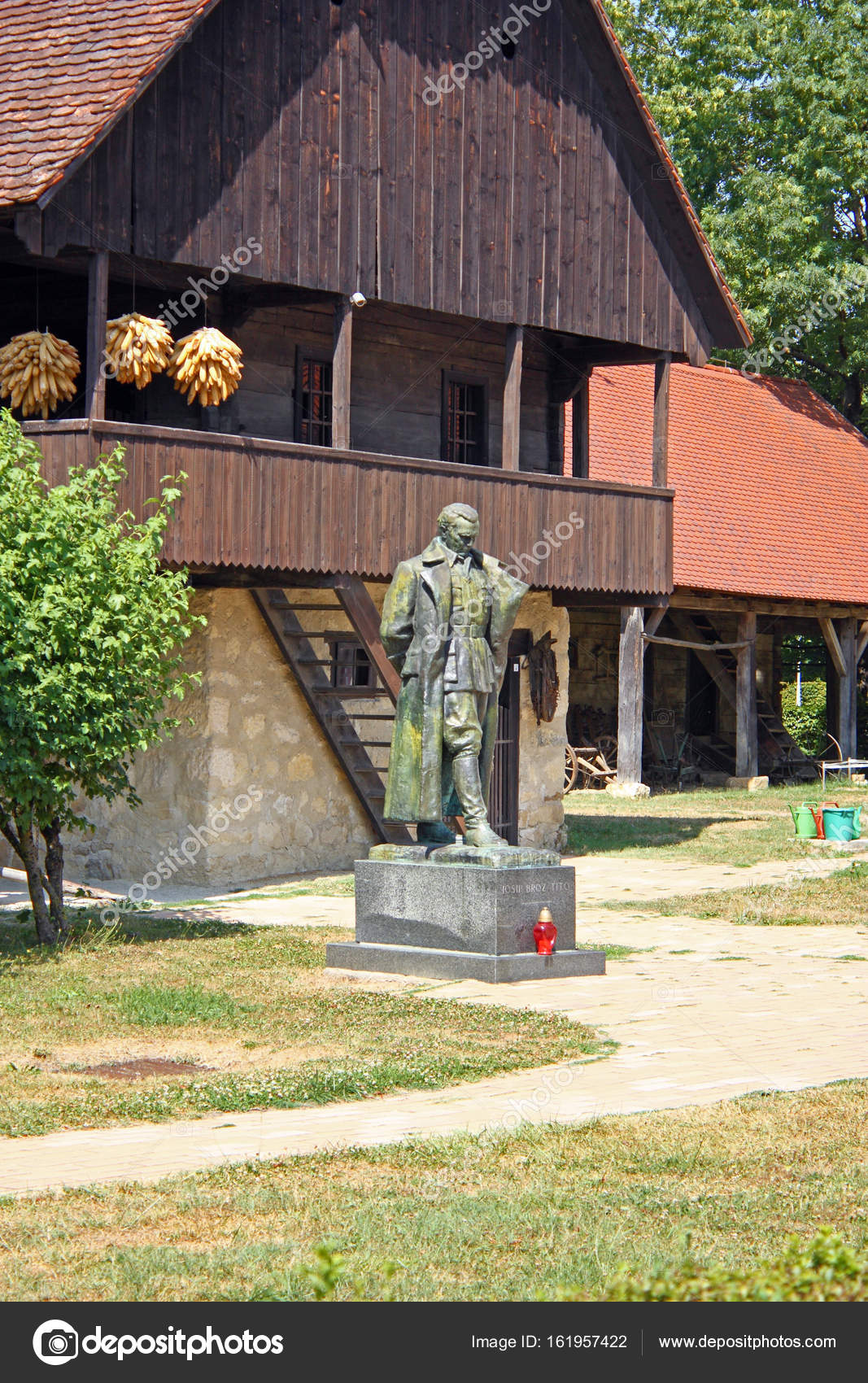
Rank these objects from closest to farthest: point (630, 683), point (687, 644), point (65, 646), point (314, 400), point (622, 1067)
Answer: point (622, 1067) → point (65, 646) → point (314, 400) → point (630, 683) → point (687, 644)

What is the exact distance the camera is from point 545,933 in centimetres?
1104

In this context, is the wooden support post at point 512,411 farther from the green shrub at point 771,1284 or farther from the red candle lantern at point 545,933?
the green shrub at point 771,1284

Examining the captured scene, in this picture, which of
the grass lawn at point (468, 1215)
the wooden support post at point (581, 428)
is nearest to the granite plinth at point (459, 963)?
the grass lawn at point (468, 1215)

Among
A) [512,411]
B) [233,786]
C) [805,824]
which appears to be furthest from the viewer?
[805,824]

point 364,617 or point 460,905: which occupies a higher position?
point 364,617

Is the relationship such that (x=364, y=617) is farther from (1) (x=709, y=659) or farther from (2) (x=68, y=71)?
(1) (x=709, y=659)

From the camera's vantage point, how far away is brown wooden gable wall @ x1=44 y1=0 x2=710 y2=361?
15.1m

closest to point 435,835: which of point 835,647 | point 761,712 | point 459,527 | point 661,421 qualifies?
point 459,527

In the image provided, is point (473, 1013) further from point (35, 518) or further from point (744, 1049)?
point (35, 518)

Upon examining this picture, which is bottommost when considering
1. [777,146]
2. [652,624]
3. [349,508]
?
[652,624]

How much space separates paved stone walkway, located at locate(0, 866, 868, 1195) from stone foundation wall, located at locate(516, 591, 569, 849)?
7.15 meters

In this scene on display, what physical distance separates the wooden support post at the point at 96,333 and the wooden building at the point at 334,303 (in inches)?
1.6

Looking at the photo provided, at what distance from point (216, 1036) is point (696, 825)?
47.6 ft
